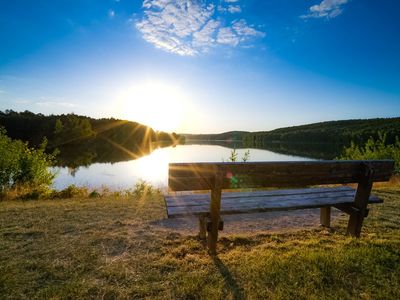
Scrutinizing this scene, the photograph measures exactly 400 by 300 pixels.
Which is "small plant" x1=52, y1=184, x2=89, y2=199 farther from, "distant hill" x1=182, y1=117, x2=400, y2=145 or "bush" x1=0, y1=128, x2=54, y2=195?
"distant hill" x1=182, y1=117, x2=400, y2=145

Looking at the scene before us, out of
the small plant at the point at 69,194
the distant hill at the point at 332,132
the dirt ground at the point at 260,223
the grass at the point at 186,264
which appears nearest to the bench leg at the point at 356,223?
the grass at the point at 186,264

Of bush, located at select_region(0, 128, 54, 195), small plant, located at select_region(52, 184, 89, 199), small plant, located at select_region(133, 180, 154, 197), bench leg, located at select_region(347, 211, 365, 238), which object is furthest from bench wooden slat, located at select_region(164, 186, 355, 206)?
bush, located at select_region(0, 128, 54, 195)

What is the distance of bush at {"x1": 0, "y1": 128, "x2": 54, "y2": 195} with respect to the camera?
13.1 meters

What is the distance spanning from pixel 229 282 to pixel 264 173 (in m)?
1.47

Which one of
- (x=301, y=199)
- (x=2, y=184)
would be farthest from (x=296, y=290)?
(x=2, y=184)

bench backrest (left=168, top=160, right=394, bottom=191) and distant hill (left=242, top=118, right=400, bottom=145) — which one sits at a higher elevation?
distant hill (left=242, top=118, right=400, bottom=145)

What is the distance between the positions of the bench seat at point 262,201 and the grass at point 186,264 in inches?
26.6

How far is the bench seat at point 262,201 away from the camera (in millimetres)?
3895

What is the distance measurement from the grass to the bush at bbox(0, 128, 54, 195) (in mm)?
9471

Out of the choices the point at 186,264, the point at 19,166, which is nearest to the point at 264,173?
the point at 186,264

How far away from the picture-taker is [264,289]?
9.51 ft

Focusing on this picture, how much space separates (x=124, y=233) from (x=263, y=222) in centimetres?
316

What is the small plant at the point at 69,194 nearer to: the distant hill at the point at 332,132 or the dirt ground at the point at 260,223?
the dirt ground at the point at 260,223

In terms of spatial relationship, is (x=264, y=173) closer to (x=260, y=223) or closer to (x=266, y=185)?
(x=266, y=185)
